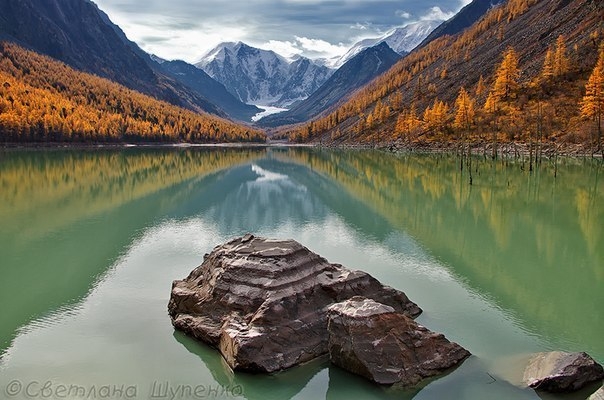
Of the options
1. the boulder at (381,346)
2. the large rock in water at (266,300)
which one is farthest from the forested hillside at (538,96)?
the boulder at (381,346)

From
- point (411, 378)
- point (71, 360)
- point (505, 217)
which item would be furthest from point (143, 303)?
point (505, 217)

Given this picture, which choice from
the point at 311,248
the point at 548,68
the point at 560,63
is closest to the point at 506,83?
the point at 548,68

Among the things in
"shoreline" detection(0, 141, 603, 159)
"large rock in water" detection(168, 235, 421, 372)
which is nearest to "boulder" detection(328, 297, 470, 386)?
"large rock in water" detection(168, 235, 421, 372)

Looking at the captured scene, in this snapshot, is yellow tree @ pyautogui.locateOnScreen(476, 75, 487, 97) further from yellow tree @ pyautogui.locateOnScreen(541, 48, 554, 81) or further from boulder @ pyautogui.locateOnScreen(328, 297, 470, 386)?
boulder @ pyautogui.locateOnScreen(328, 297, 470, 386)

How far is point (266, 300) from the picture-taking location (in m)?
17.1

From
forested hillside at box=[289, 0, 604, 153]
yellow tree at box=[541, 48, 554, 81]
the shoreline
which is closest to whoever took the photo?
the shoreline

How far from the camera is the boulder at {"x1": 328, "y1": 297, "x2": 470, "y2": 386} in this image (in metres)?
15.3

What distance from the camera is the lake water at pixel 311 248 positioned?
1598 centimetres

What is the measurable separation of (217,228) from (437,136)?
131 meters

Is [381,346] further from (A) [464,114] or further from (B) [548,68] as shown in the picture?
(B) [548,68]

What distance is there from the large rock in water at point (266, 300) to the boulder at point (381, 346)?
1523 mm

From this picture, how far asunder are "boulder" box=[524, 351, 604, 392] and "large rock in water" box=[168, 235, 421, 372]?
5.98 meters

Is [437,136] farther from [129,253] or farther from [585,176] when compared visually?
[129,253]

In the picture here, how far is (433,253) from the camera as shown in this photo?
1292 inches
